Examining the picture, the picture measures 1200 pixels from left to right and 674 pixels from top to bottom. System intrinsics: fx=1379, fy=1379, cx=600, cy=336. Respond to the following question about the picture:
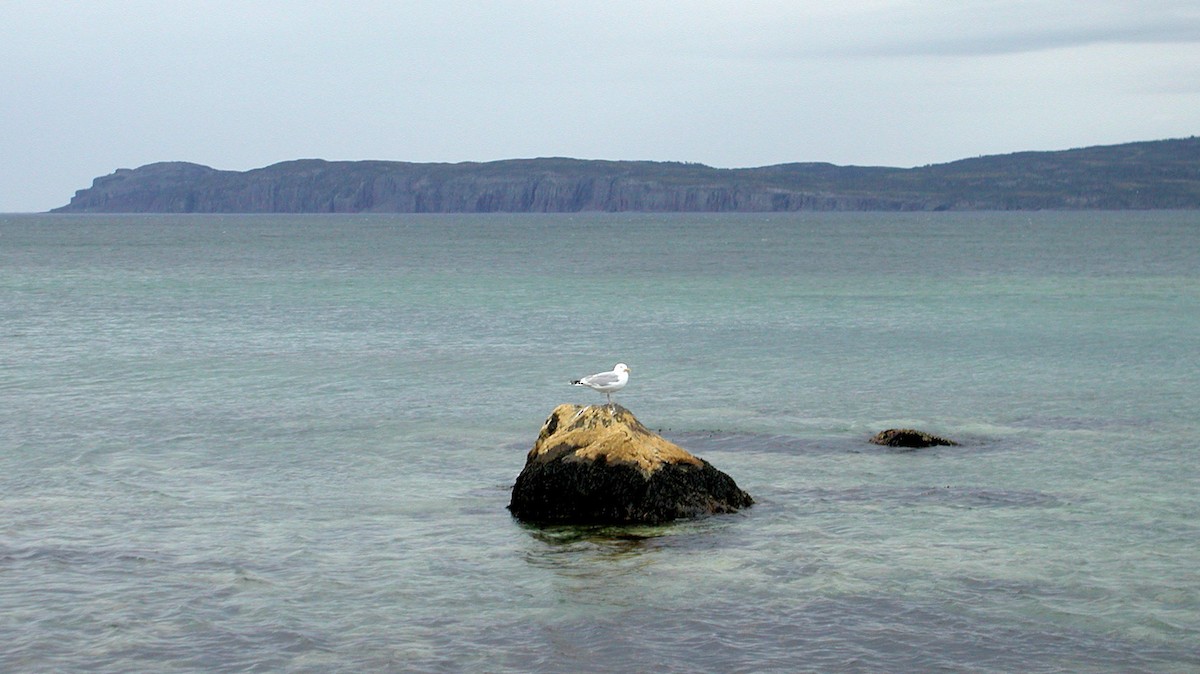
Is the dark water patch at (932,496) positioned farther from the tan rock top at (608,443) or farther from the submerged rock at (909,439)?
the submerged rock at (909,439)

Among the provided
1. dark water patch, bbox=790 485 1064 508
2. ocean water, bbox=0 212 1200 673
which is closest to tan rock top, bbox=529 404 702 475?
ocean water, bbox=0 212 1200 673

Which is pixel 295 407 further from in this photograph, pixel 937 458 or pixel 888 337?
pixel 888 337

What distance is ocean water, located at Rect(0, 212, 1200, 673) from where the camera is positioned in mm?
12750

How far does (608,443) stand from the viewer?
17484 millimetres

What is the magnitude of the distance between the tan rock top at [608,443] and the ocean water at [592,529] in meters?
1.01

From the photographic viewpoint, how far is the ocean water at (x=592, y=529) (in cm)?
1275

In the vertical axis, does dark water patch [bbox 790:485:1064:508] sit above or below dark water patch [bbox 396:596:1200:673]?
above

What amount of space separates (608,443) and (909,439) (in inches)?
267

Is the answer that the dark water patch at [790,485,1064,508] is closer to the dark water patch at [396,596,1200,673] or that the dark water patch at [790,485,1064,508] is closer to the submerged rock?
the submerged rock

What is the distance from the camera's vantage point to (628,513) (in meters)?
17.1

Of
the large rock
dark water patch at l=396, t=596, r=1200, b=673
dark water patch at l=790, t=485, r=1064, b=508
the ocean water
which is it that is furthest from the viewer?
dark water patch at l=790, t=485, r=1064, b=508

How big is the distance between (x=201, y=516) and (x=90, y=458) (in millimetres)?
4860

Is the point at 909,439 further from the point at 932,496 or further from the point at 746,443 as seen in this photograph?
the point at 932,496

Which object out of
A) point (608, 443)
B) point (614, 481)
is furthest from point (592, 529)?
point (608, 443)
